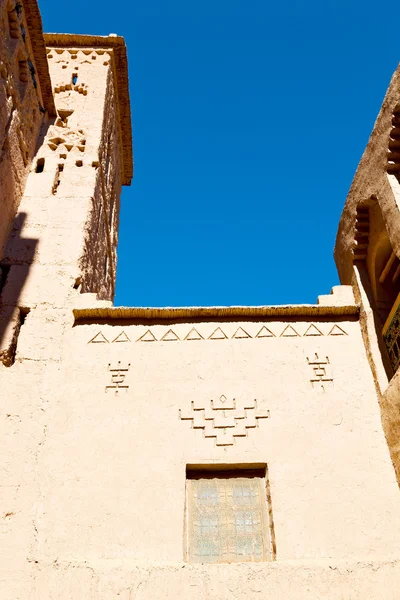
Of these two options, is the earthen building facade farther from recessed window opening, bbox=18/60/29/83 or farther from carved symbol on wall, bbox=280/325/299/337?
recessed window opening, bbox=18/60/29/83

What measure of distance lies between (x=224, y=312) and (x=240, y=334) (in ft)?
0.98

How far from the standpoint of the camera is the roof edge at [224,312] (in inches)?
223

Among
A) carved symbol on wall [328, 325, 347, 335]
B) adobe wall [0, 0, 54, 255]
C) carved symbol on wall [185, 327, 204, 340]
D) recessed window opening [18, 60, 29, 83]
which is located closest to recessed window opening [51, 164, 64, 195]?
adobe wall [0, 0, 54, 255]

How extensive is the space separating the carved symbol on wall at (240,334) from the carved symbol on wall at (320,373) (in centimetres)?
66

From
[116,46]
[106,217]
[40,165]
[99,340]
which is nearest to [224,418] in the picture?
[99,340]

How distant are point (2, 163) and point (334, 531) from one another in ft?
16.7

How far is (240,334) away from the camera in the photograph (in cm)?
555

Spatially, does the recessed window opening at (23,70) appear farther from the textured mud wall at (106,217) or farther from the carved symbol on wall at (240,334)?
the carved symbol on wall at (240,334)

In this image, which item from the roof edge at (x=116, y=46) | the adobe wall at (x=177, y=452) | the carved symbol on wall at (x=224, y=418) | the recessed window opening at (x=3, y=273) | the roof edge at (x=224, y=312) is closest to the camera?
the adobe wall at (x=177, y=452)

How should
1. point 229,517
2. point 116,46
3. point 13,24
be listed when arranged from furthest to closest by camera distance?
point 116,46 < point 13,24 < point 229,517

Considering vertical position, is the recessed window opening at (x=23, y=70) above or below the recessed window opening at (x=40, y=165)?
above

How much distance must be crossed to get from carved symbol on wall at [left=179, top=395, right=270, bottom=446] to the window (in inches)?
12.0

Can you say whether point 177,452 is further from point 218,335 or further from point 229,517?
point 218,335

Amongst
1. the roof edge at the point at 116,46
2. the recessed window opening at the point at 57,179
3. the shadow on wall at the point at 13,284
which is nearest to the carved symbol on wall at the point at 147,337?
the shadow on wall at the point at 13,284
